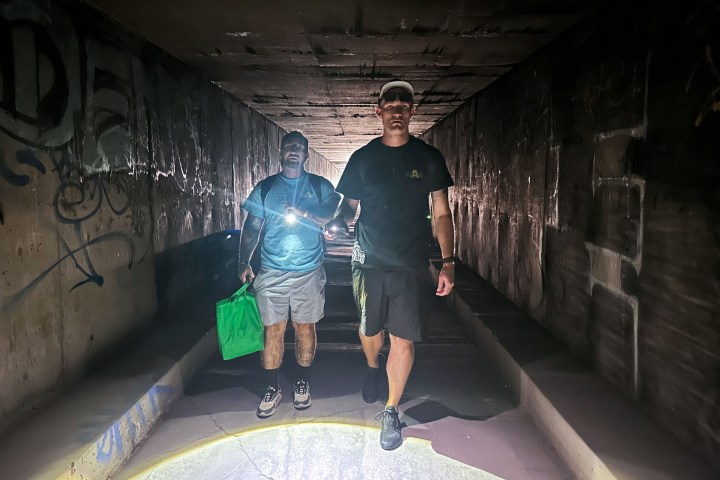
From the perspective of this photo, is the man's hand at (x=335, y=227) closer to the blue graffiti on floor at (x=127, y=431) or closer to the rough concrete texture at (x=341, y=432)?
the rough concrete texture at (x=341, y=432)

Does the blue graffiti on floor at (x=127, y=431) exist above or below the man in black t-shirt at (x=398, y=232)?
below

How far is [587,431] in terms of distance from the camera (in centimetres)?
276

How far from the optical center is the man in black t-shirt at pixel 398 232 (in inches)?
126

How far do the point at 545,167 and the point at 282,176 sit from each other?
112 inches

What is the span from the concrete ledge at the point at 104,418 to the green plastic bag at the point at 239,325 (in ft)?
1.99

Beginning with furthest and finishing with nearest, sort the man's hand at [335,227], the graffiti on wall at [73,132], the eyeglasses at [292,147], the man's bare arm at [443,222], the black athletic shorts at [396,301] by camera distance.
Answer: the eyeglasses at [292,147]
the man's hand at [335,227]
the man's bare arm at [443,222]
the black athletic shorts at [396,301]
the graffiti on wall at [73,132]

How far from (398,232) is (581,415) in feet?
5.56

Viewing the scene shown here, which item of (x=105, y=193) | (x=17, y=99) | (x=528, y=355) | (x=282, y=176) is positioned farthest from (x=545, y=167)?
(x=17, y=99)

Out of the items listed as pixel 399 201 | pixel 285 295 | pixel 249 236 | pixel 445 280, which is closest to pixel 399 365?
pixel 445 280

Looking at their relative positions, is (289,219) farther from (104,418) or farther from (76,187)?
(104,418)

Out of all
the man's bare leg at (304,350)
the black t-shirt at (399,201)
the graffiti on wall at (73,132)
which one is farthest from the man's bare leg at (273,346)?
the graffiti on wall at (73,132)

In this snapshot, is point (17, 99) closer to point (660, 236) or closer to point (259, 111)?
point (660, 236)

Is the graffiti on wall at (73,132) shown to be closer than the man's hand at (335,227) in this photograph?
Yes

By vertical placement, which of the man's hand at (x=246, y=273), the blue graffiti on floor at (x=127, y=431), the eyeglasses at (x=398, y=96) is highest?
the eyeglasses at (x=398, y=96)
